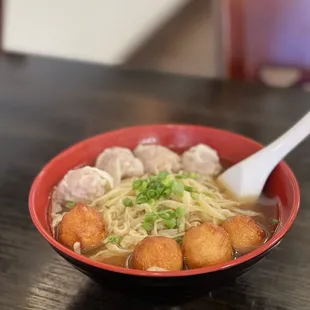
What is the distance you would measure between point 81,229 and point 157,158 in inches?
10.1

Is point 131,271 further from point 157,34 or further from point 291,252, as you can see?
point 157,34

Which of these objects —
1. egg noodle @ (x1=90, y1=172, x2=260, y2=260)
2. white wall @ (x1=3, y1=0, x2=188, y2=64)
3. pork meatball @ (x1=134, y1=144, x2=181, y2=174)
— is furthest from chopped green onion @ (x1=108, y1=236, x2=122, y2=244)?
white wall @ (x1=3, y1=0, x2=188, y2=64)

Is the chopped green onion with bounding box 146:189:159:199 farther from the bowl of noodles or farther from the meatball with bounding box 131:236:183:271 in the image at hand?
the meatball with bounding box 131:236:183:271

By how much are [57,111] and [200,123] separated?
0.37m

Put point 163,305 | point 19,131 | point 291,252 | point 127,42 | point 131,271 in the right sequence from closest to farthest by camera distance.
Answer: point 131,271 < point 163,305 < point 291,252 < point 19,131 < point 127,42

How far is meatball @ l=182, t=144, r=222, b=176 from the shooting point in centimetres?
107

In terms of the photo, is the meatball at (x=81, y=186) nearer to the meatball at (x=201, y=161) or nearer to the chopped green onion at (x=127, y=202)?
the chopped green onion at (x=127, y=202)

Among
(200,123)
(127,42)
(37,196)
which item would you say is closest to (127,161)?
(37,196)

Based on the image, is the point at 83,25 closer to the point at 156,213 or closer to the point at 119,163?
the point at 119,163

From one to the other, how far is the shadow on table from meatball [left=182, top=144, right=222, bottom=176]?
0.24 meters

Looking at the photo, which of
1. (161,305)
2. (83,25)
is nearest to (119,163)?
(161,305)

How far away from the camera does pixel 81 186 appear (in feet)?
3.24

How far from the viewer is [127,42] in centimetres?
326

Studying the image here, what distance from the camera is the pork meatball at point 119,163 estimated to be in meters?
1.05
